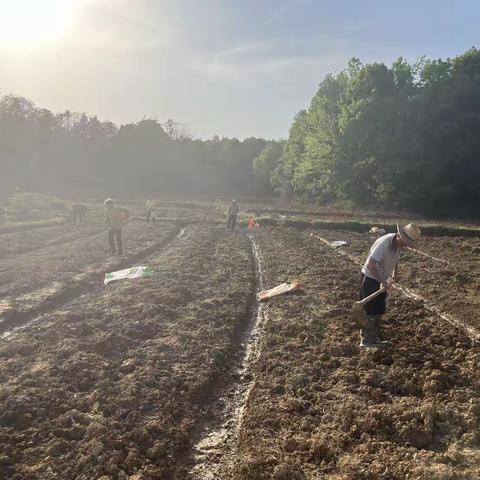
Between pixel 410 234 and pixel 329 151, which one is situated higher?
pixel 329 151

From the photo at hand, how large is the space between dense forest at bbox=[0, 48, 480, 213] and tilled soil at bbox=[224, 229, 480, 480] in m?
31.4

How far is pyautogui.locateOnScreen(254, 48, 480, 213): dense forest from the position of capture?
3706 cm

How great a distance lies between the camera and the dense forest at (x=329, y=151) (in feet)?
123

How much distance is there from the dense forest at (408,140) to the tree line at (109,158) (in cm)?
3217

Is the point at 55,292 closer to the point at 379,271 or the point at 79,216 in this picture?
the point at 379,271

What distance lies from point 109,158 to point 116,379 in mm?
73234

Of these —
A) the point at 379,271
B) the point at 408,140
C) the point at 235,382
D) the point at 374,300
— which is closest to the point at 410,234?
the point at 379,271

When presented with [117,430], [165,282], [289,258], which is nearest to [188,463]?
[117,430]

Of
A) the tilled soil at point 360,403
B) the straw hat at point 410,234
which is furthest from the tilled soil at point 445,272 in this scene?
the straw hat at point 410,234

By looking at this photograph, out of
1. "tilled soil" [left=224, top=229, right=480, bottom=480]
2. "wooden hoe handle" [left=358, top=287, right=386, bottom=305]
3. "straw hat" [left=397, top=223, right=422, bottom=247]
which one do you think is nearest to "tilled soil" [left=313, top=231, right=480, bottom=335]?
"tilled soil" [left=224, top=229, right=480, bottom=480]

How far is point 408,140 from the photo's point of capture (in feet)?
126

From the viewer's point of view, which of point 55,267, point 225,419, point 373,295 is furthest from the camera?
point 55,267

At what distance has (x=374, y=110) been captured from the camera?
41031 mm

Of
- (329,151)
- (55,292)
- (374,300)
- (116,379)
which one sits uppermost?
(329,151)
